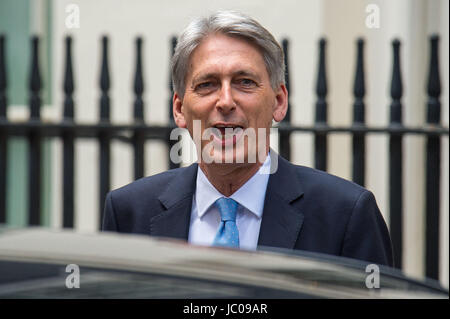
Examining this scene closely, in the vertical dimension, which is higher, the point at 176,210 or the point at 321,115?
the point at 321,115

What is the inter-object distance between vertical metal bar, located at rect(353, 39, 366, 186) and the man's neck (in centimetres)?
241

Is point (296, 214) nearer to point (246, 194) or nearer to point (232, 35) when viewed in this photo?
point (246, 194)

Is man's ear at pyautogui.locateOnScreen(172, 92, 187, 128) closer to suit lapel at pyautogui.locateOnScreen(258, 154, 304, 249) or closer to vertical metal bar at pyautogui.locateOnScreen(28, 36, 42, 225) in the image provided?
suit lapel at pyautogui.locateOnScreen(258, 154, 304, 249)

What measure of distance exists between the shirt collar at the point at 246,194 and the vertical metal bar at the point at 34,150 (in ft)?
8.77

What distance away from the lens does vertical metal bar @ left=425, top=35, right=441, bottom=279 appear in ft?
16.6

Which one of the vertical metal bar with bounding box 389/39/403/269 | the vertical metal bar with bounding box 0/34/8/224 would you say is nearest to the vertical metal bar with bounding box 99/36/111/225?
the vertical metal bar with bounding box 0/34/8/224

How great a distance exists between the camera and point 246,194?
8.86 feet

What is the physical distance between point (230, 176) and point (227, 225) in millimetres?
161

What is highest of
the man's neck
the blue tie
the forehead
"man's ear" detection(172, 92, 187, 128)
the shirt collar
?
the forehead

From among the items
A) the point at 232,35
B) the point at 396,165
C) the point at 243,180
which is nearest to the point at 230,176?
the point at 243,180

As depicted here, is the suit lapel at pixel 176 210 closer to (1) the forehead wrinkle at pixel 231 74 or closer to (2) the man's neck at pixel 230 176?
(2) the man's neck at pixel 230 176

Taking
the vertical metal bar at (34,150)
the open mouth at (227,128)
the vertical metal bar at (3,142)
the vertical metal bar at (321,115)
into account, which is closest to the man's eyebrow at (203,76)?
the open mouth at (227,128)

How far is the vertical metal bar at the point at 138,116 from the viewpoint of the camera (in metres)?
5.16

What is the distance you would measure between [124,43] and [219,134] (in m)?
4.32
